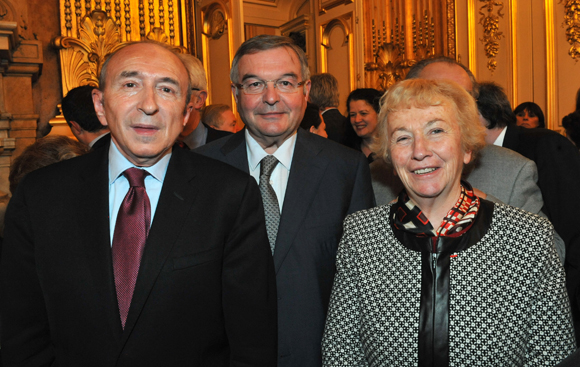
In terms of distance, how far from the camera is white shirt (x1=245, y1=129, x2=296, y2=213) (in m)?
1.76

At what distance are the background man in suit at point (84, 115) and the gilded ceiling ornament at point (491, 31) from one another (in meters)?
4.48

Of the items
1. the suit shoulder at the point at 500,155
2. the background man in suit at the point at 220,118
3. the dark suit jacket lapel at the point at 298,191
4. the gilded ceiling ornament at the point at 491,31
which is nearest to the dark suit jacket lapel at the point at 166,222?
the dark suit jacket lapel at the point at 298,191

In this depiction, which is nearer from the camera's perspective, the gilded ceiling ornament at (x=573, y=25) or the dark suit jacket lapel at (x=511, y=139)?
the dark suit jacket lapel at (x=511, y=139)

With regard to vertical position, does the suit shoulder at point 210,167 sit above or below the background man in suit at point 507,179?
above

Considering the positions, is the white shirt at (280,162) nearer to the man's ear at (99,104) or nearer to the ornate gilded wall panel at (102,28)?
the man's ear at (99,104)

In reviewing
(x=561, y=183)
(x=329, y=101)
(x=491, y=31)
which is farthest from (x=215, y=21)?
(x=561, y=183)

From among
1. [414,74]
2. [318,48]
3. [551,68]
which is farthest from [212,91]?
[414,74]

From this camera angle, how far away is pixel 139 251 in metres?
1.25

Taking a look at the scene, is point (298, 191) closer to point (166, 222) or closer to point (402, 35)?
point (166, 222)

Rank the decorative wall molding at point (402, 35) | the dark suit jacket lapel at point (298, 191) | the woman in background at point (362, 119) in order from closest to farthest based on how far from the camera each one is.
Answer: the dark suit jacket lapel at point (298, 191) → the woman in background at point (362, 119) → the decorative wall molding at point (402, 35)

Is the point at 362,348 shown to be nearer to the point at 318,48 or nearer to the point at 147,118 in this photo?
the point at 147,118

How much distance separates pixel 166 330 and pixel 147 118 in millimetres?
558

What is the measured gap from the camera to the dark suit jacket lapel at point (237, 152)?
1819mm

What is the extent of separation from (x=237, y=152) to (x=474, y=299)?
3.19 feet
